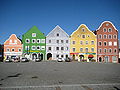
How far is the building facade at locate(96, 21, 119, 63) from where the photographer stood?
52.9 m

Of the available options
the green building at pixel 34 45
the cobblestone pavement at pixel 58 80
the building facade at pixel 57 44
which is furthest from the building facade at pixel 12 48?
the cobblestone pavement at pixel 58 80

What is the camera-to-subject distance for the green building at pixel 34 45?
176 feet

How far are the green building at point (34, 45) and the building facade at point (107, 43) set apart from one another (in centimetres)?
2224

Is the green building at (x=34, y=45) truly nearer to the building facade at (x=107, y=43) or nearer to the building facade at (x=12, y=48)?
the building facade at (x=12, y=48)

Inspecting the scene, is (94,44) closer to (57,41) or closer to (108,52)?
(108,52)

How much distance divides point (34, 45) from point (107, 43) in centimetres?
2916

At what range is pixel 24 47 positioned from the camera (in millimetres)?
54375

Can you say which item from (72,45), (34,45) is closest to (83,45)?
(72,45)

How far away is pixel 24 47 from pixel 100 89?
1965 inches

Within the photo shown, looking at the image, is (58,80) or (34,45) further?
(34,45)

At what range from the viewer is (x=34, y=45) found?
54.5 metres

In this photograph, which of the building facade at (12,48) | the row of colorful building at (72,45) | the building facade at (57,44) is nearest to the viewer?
the row of colorful building at (72,45)

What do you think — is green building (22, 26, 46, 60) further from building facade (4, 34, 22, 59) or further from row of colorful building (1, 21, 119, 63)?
building facade (4, 34, 22, 59)

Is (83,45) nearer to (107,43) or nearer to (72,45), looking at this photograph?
(72,45)
